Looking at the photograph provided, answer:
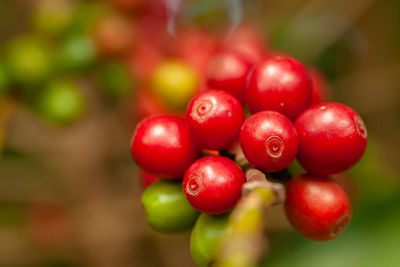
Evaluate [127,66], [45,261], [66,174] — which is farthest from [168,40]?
[45,261]

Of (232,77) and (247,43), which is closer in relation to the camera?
(232,77)

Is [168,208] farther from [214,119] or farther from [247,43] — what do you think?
[247,43]

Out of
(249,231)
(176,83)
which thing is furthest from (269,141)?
(176,83)

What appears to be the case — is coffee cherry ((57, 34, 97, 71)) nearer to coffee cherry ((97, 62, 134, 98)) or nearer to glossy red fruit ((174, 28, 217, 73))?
coffee cherry ((97, 62, 134, 98))

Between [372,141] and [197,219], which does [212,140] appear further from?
[372,141]

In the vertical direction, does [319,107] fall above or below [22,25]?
below

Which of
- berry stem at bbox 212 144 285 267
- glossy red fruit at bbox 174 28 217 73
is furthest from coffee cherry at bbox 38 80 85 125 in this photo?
berry stem at bbox 212 144 285 267

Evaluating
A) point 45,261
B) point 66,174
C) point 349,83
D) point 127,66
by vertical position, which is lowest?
point 45,261
